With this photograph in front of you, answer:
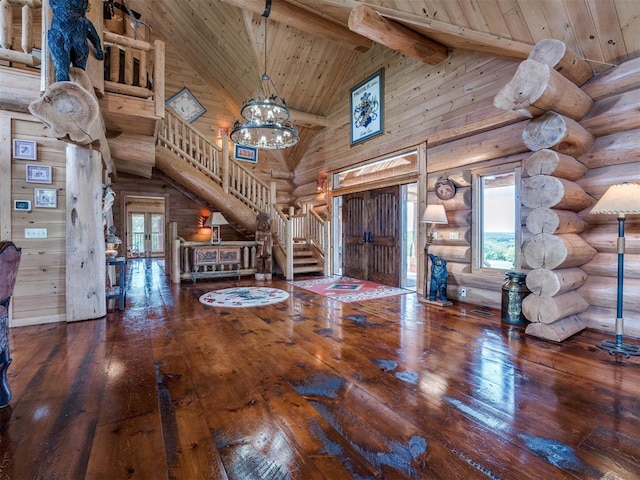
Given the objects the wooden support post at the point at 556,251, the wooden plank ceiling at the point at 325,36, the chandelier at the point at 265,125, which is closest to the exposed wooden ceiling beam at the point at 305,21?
the wooden plank ceiling at the point at 325,36

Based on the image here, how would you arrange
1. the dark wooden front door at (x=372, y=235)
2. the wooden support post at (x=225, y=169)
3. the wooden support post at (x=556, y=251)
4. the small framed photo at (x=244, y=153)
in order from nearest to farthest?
the wooden support post at (x=556, y=251), the dark wooden front door at (x=372, y=235), the wooden support post at (x=225, y=169), the small framed photo at (x=244, y=153)

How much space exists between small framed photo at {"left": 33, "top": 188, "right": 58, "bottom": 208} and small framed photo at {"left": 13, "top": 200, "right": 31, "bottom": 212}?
7 cm

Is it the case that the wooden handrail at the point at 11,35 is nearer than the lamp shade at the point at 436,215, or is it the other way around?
the wooden handrail at the point at 11,35

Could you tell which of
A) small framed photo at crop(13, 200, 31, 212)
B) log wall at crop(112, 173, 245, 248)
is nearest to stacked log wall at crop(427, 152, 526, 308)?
small framed photo at crop(13, 200, 31, 212)

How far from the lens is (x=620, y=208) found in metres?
2.58

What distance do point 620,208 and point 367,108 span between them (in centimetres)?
479

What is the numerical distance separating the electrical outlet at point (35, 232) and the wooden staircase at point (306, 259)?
4571 mm

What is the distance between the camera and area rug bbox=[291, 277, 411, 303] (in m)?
5.09

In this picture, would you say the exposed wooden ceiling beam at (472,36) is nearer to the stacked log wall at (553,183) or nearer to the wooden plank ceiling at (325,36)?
the wooden plank ceiling at (325,36)

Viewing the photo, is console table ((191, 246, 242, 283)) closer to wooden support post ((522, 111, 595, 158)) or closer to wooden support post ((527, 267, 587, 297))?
wooden support post ((527, 267, 587, 297))

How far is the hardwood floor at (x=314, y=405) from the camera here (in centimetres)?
140

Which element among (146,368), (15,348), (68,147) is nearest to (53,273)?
(15,348)

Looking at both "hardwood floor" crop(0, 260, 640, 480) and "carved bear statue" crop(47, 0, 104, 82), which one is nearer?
"hardwood floor" crop(0, 260, 640, 480)

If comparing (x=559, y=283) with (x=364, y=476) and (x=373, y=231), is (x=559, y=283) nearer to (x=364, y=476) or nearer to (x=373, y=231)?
(x=364, y=476)
